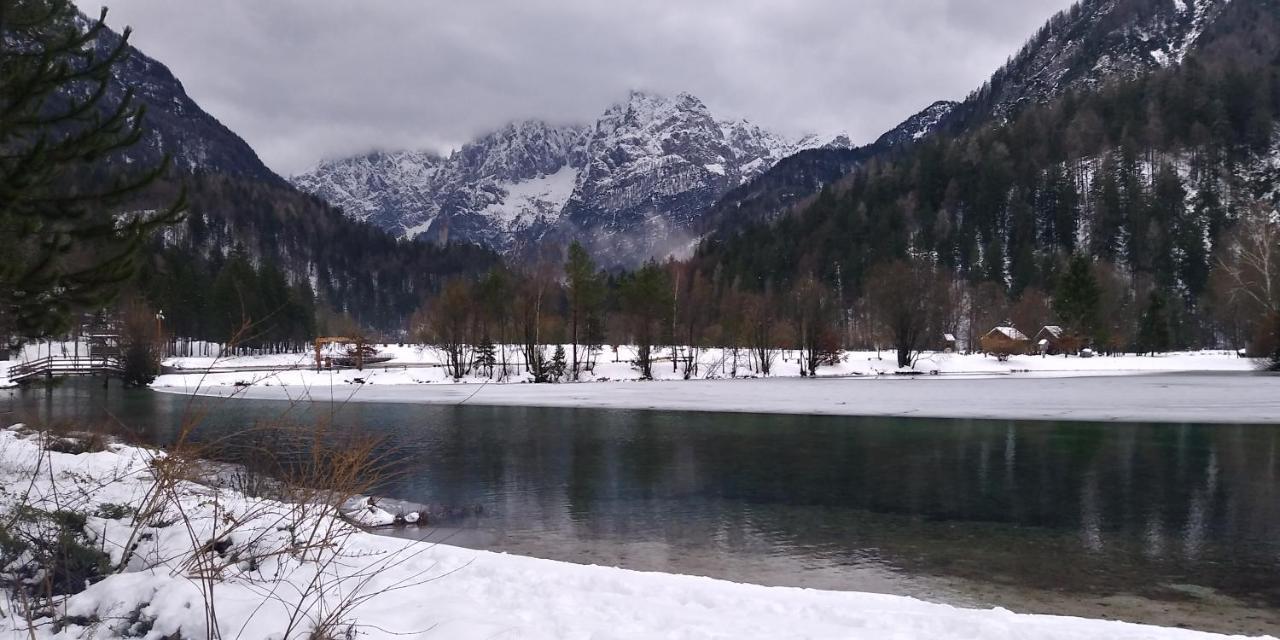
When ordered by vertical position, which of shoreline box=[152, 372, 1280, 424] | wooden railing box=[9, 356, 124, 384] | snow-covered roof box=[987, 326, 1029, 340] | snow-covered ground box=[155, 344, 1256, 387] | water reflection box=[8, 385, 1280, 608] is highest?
snow-covered roof box=[987, 326, 1029, 340]

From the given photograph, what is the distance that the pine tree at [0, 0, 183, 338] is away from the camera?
7180mm

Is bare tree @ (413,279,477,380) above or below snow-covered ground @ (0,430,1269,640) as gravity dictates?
above

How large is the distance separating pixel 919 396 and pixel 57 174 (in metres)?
34.7

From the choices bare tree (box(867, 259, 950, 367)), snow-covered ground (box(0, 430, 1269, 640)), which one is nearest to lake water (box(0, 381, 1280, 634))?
snow-covered ground (box(0, 430, 1269, 640))

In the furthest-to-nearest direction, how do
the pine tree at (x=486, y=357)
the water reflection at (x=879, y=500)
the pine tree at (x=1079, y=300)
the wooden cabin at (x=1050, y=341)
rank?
the wooden cabin at (x=1050, y=341), the pine tree at (x=1079, y=300), the pine tree at (x=486, y=357), the water reflection at (x=879, y=500)

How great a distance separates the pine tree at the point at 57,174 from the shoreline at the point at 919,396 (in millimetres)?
13681

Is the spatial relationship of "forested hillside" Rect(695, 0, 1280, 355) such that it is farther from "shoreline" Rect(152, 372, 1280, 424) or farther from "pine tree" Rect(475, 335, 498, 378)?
"shoreline" Rect(152, 372, 1280, 424)

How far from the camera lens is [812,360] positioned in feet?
189

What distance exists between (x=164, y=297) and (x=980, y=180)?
426 feet

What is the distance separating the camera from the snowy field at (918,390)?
29.5m

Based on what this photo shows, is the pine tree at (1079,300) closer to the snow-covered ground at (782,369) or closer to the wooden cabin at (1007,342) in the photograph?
the wooden cabin at (1007,342)

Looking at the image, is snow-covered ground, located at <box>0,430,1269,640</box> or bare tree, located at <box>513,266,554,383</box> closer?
snow-covered ground, located at <box>0,430,1269,640</box>

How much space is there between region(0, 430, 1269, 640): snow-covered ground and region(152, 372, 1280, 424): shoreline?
15.0m

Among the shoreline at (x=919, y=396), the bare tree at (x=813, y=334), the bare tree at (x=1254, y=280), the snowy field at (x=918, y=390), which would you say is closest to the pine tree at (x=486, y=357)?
the snowy field at (x=918, y=390)
